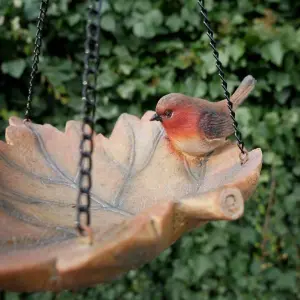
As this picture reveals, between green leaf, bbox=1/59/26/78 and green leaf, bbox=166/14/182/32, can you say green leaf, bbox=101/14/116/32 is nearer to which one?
green leaf, bbox=166/14/182/32

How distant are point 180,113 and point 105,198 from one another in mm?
234

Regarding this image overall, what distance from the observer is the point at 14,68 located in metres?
1.53

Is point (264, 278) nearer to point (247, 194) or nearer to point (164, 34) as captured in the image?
point (164, 34)

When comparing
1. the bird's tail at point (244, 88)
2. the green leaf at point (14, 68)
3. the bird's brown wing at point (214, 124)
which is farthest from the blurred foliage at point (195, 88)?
the bird's brown wing at point (214, 124)

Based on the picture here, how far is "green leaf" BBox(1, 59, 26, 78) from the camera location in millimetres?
1525

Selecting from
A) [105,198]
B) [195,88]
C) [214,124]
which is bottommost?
[105,198]

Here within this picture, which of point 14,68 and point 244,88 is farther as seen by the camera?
point 14,68

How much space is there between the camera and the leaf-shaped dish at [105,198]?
0.50 m

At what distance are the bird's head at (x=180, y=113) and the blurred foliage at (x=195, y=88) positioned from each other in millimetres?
673

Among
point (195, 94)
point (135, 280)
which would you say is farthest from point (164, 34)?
point (135, 280)

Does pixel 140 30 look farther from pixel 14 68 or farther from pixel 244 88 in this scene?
pixel 244 88

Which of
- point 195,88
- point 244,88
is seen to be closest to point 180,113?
point 244,88

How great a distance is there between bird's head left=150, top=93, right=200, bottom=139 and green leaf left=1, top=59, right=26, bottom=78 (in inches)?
29.8

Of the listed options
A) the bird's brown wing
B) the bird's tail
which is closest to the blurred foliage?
the bird's tail
